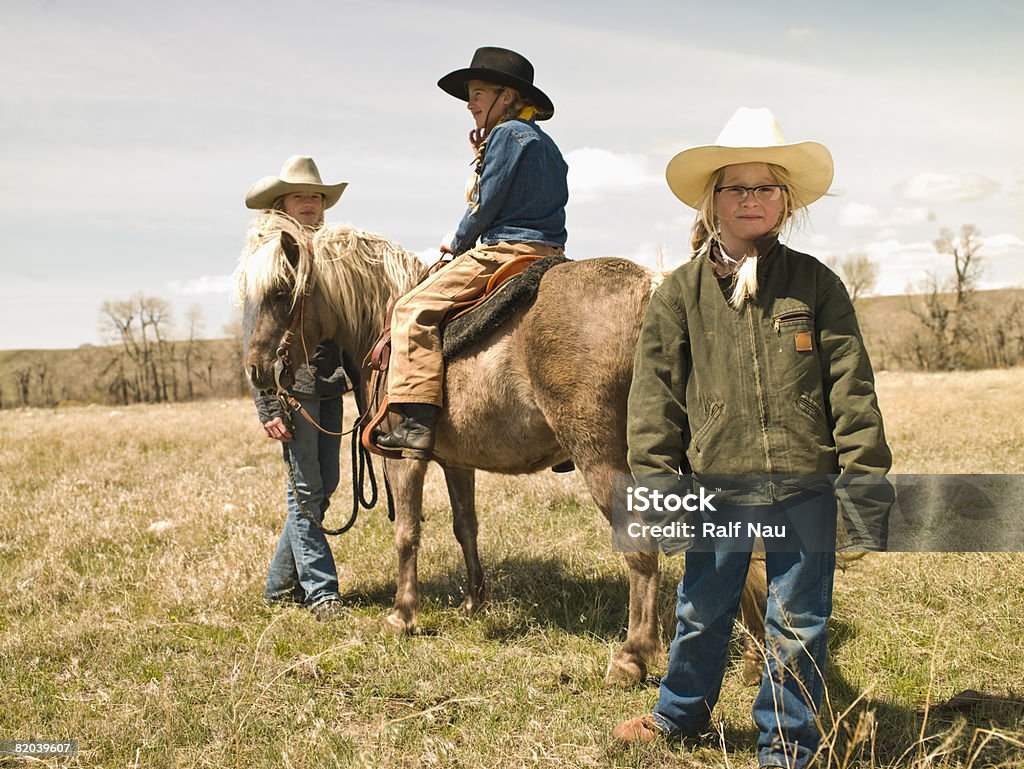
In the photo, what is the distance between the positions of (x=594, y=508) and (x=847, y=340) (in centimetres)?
536

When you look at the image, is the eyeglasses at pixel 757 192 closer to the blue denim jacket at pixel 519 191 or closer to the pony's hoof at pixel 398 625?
the blue denim jacket at pixel 519 191

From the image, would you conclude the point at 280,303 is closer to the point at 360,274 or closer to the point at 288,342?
the point at 288,342

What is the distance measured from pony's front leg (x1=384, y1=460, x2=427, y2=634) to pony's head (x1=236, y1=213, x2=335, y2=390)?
3.65ft

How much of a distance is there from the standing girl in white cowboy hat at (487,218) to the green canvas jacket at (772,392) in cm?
188

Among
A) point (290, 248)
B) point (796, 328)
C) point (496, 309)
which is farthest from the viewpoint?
point (290, 248)

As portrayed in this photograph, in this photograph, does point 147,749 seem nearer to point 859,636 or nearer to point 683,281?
point 683,281

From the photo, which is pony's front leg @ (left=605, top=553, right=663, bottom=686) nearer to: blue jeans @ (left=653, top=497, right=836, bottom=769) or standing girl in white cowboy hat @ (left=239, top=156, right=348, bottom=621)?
blue jeans @ (left=653, top=497, right=836, bottom=769)

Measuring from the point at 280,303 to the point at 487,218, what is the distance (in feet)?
5.65

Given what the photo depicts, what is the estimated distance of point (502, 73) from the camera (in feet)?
15.3

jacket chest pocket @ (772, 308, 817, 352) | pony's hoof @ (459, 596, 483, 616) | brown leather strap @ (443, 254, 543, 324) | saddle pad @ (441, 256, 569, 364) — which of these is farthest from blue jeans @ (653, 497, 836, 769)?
pony's hoof @ (459, 596, 483, 616)

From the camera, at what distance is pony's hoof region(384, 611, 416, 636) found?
5086 millimetres

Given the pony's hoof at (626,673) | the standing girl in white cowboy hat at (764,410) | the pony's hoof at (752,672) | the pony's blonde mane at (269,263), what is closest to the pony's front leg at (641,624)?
the pony's hoof at (626,673)

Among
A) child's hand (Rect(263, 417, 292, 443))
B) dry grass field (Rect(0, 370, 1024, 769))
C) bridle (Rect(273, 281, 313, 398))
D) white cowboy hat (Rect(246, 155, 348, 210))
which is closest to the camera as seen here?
dry grass field (Rect(0, 370, 1024, 769))

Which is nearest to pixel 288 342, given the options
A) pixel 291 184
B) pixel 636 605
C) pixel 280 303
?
pixel 280 303
